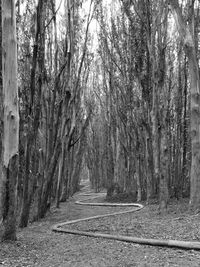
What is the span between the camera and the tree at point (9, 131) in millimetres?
6051

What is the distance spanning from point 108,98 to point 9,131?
13886 mm

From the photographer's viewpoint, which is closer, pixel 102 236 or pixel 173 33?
pixel 102 236

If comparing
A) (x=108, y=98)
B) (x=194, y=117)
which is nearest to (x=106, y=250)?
(x=194, y=117)

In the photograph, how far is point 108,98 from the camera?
19.8m

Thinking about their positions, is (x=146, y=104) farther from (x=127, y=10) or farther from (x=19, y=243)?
(x=19, y=243)

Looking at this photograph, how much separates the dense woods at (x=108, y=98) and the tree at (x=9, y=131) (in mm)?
17

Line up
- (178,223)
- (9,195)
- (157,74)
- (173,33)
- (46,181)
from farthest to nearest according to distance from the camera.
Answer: (173,33) → (46,181) → (157,74) → (178,223) → (9,195)

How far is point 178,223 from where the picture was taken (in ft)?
24.6

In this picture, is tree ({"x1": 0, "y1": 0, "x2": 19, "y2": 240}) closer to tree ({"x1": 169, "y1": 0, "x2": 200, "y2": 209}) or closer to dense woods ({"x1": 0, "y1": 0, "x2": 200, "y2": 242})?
dense woods ({"x1": 0, "y1": 0, "x2": 200, "y2": 242})

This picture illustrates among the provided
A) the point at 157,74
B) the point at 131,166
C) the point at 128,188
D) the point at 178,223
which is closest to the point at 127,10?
the point at 157,74

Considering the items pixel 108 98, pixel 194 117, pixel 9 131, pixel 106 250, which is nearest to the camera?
pixel 106 250

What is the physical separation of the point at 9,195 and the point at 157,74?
5.91 meters

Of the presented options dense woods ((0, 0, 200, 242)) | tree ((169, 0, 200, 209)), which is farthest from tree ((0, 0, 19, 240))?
tree ((169, 0, 200, 209))

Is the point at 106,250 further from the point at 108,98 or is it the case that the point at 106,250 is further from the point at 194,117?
the point at 108,98
